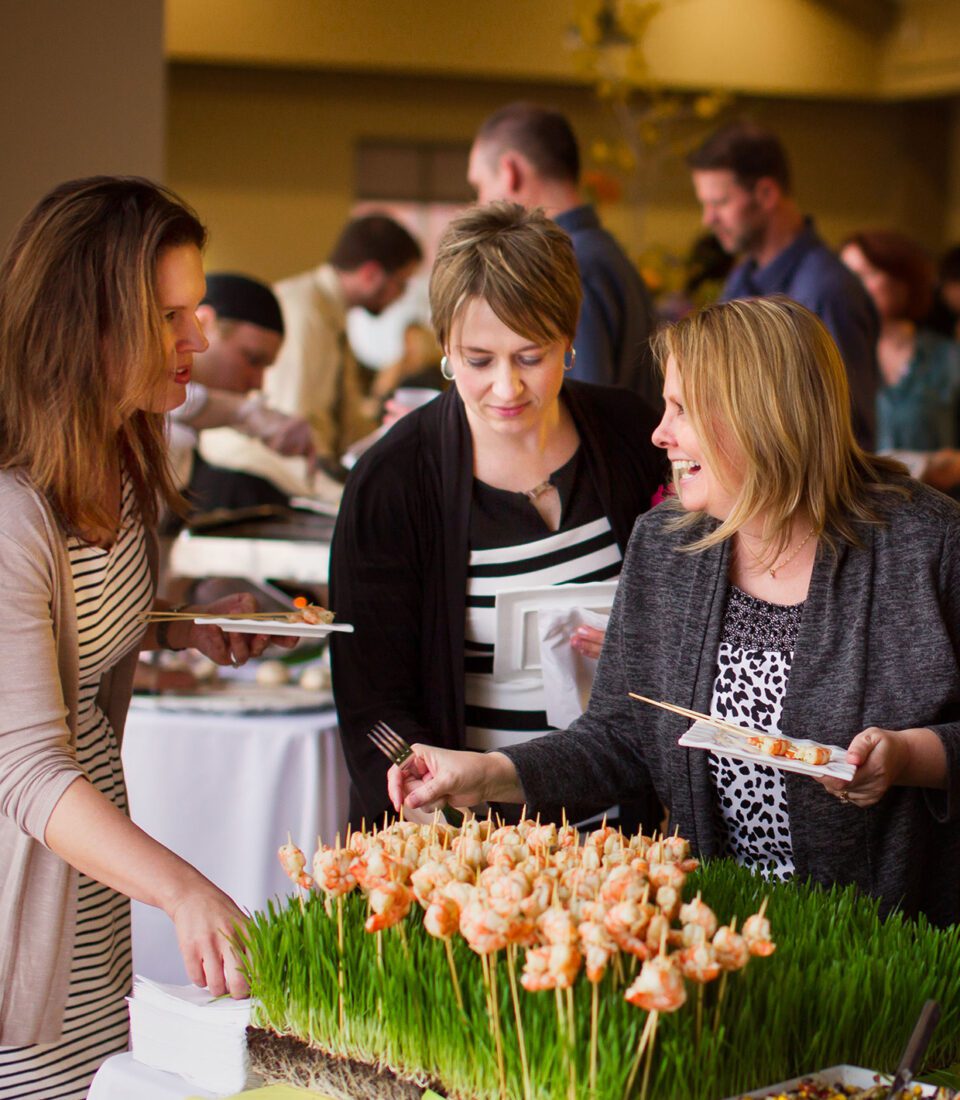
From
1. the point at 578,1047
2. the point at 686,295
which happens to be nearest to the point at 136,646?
the point at 578,1047

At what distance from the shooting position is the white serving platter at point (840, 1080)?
3.92 feet

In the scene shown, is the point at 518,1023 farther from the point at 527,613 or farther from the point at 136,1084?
the point at 527,613

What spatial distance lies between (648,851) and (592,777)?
1.68 feet

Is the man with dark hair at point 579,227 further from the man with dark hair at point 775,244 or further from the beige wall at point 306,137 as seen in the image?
the beige wall at point 306,137

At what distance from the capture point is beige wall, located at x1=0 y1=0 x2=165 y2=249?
2.74m

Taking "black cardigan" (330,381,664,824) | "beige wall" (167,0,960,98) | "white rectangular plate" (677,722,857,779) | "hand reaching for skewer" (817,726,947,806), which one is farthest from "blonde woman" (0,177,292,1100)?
"beige wall" (167,0,960,98)

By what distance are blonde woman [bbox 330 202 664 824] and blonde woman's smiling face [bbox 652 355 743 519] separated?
9.7 inches

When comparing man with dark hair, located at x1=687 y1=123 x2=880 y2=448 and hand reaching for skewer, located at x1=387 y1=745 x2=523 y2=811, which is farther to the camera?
man with dark hair, located at x1=687 y1=123 x2=880 y2=448

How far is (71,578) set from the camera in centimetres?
161

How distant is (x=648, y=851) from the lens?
1383 mm

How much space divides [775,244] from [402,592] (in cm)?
253

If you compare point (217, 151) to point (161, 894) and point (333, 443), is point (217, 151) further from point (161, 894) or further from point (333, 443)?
point (161, 894)

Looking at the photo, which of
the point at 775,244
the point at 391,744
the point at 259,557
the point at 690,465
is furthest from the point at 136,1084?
the point at 775,244

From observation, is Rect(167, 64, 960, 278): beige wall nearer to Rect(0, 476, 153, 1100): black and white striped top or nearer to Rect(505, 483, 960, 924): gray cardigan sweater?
Rect(505, 483, 960, 924): gray cardigan sweater
